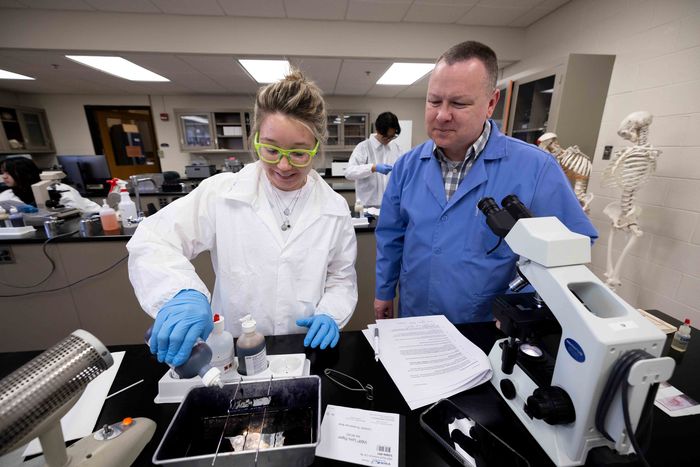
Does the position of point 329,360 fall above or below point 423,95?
below

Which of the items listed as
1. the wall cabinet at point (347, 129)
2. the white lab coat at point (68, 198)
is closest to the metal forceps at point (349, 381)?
the white lab coat at point (68, 198)

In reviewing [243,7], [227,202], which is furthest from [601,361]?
[243,7]

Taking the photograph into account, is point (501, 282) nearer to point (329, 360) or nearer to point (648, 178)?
point (329, 360)

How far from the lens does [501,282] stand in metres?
1.13

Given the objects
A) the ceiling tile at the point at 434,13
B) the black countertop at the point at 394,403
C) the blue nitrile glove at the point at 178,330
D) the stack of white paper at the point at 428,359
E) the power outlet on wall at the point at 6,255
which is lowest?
the power outlet on wall at the point at 6,255

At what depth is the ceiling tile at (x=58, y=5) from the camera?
9.61ft

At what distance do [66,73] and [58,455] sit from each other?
20.6ft

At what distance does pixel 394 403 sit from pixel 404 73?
5001 millimetres

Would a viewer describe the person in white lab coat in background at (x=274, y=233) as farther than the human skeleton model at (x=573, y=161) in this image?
No

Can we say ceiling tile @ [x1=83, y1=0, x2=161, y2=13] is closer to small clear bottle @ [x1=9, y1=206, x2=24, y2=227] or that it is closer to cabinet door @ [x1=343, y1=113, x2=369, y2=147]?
small clear bottle @ [x1=9, y1=206, x2=24, y2=227]

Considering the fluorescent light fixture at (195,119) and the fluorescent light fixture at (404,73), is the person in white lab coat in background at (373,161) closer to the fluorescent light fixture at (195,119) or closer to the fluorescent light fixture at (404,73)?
the fluorescent light fixture at (404,73)

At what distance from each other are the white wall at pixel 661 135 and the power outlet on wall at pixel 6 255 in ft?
14.2

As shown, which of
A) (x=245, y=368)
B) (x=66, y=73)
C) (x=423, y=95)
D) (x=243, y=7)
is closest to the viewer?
(x=245, y=368)

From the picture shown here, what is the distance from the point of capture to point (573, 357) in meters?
0.54
